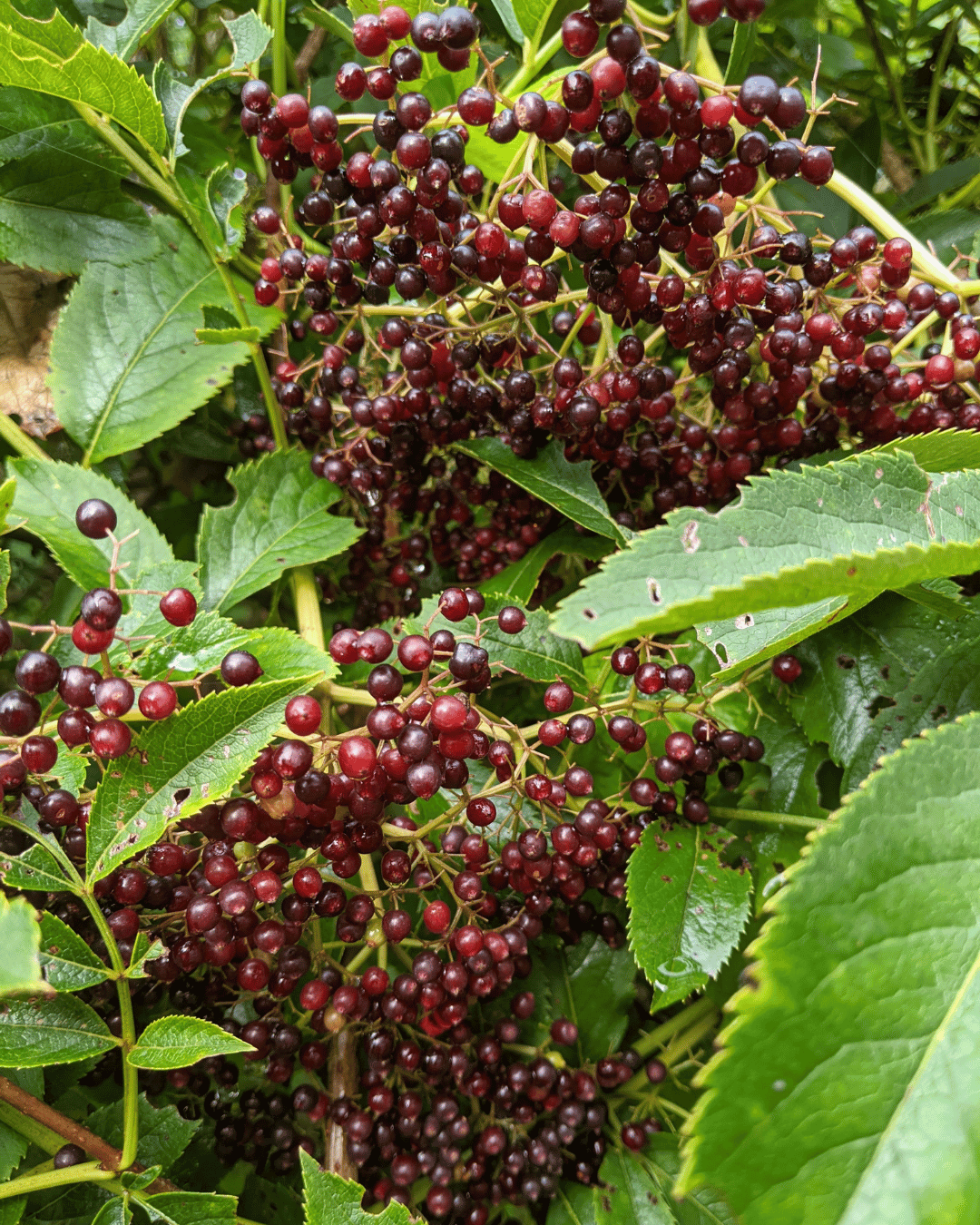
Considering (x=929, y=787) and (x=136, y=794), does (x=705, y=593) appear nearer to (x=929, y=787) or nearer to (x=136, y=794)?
(x=929, y=787)

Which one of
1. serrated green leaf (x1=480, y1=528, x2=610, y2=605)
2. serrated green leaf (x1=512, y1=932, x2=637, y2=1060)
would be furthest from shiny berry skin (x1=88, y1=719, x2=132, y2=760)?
serrated green leaf (x1=512, y1=932, x2=637, y2=1060)

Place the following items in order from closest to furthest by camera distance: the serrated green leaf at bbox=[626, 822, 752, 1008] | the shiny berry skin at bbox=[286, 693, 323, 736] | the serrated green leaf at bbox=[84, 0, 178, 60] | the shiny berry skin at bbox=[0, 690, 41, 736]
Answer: the shiny berry skin at bbox=[0, 690, 41, 736]
the shiny berry skin at bbox=[286, 693, 323, 736]
the serrated green leaf at bbox=[626, 822, 752, 1008]
the serrated green leaf at bbox=[84, 0, 178, 60]

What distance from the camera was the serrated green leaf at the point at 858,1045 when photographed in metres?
0.45

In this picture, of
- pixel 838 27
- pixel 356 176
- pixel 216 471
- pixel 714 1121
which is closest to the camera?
pixel 714 1121

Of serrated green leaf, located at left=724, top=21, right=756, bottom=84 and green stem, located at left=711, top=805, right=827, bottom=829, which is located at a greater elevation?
serrated green leaf, located at left=724, top=21, right=756, bottom=84

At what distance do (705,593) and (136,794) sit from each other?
0.49 meters

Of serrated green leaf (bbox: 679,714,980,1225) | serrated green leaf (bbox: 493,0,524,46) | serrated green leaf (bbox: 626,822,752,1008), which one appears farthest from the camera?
serrated green leaf (bbox: 493,0,524,46)

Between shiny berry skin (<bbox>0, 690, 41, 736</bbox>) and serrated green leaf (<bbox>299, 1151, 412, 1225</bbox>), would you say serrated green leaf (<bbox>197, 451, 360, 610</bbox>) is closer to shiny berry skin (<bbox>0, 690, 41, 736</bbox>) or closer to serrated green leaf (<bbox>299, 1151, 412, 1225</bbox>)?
shiny berry skin (<bbox>0, 690, 41, 736</bbox>)

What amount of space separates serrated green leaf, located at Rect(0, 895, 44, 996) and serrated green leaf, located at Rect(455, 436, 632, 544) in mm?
686

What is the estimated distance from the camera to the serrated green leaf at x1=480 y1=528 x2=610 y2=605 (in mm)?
1138

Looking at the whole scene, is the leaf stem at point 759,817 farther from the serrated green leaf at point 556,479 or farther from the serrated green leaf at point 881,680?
the serrated green leaf at point 556,479

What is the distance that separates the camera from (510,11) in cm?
96

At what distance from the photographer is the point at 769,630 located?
790 millimetres

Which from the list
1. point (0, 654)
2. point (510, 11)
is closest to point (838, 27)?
point (510, 11)
